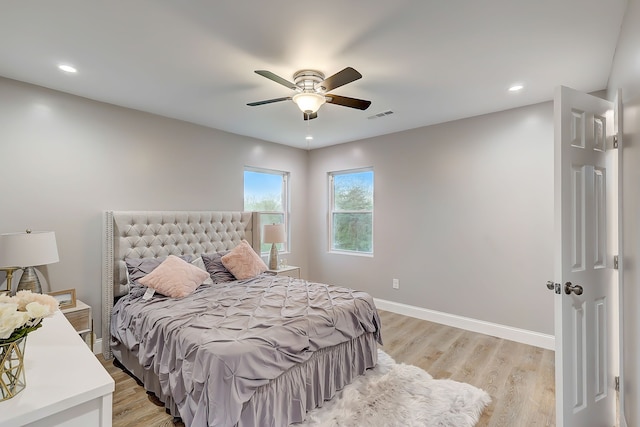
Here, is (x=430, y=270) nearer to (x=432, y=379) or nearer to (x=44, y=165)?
(x=432, y=379)

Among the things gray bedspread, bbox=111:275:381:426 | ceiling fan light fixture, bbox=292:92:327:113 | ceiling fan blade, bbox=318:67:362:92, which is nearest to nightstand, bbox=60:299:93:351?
gray bedspread, bbox=111:275:381:426

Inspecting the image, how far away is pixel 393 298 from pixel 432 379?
1848mm

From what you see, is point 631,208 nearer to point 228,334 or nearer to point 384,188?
point 228,334

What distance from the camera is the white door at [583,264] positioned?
1776mm

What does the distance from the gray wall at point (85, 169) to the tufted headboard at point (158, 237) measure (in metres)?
0.17


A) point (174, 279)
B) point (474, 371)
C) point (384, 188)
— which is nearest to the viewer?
point (474, 371)

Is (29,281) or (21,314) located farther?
(29,281)

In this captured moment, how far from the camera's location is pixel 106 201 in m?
3.16

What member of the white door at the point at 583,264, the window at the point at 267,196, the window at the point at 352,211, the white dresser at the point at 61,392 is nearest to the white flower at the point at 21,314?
the white dresser at the point at 61,392

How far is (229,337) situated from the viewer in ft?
6.34

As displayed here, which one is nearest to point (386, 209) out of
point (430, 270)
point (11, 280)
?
point (430, 270)

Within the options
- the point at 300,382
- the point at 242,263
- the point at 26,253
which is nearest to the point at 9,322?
the point at 300,382

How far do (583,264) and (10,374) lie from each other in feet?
8.95

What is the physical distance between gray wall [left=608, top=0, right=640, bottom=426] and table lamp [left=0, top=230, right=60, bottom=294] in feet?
12.5
